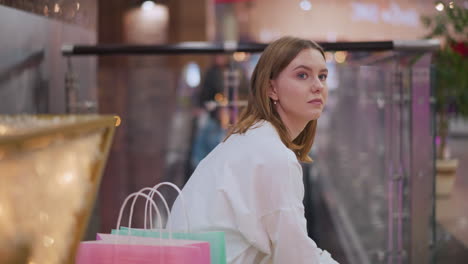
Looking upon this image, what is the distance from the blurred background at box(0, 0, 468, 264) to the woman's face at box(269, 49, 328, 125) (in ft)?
3.61

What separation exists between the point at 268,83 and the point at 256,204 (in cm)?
46

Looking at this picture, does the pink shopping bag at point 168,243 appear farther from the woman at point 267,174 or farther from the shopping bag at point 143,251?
the woman at point 267,174

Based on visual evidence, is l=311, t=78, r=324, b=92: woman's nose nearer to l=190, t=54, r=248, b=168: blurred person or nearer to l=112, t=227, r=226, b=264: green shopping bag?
l=112, t=227, r=226, b=264: green shopping bag

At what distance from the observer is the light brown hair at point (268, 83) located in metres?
2.24

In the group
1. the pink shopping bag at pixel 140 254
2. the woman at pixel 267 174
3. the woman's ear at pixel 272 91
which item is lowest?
the pink shopping bag at pixel 140 254

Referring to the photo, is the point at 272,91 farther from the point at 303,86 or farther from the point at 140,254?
the point at 140,254

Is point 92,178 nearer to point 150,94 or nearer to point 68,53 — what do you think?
point 68,53

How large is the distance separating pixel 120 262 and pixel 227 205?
42 cm

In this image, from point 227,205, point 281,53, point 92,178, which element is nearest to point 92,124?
point 92,178

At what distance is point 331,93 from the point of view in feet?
25.9

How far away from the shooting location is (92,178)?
4.69 ft

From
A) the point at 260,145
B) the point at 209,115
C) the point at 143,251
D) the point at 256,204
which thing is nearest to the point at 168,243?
the point at 143,251

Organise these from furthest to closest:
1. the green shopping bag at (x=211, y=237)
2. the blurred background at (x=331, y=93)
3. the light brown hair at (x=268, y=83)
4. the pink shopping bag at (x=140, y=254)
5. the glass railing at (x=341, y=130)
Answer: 1. the glass railing at (x=341, y=130)
2. the blurred background at (x=331, y=93)
3. the light brown hair at (x=268, y=83)
4. the green shopping bag at (x=211, y=237)
5. the pink shopping bag at (x=140, y=254)

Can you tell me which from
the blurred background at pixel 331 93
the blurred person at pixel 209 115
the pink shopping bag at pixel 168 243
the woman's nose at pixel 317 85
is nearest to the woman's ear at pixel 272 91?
the woman's nose at pixel 317 85
